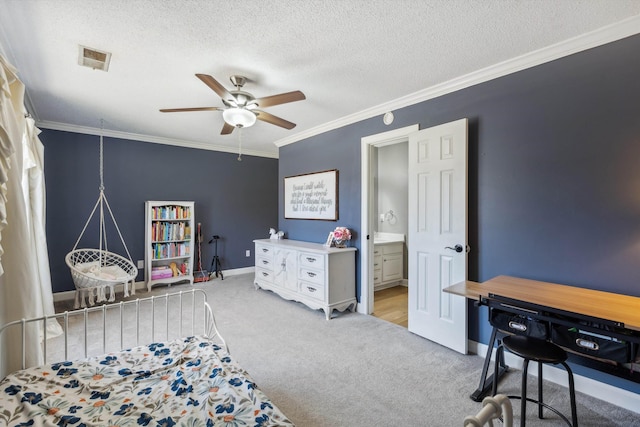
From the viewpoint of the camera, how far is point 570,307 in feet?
5.27

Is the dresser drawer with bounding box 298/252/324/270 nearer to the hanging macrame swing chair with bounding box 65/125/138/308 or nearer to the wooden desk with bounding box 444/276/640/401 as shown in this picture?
the wooden desk with bounding box 444/276/640/401

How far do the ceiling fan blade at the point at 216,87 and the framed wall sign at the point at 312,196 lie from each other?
1.89m

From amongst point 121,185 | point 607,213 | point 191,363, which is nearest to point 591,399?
point 607,213

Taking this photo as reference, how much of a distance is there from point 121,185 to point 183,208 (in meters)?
0.97

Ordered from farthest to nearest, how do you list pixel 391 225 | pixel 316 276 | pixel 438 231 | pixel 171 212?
pixel 391 225, pixel 171 212, pixel 316 276, pixel 438 231

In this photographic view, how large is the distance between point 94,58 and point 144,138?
8.80 feet

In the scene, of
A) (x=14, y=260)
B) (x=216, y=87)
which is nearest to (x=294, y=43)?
(x=216, y=87)

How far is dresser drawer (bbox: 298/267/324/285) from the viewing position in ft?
11.4

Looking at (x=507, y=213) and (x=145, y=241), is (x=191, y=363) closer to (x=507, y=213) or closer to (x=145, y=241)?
(x=507, y=213)

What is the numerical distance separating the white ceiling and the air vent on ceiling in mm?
48

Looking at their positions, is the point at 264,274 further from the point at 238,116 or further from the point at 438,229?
the point at 438,229

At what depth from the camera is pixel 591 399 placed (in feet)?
6.44

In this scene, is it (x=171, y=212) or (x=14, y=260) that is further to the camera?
(x=171, y=212)

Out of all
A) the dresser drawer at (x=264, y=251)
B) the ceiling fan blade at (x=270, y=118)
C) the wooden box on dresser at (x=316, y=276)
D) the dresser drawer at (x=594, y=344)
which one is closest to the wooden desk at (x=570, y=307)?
the dresser drawer at (x=594, y=344)
